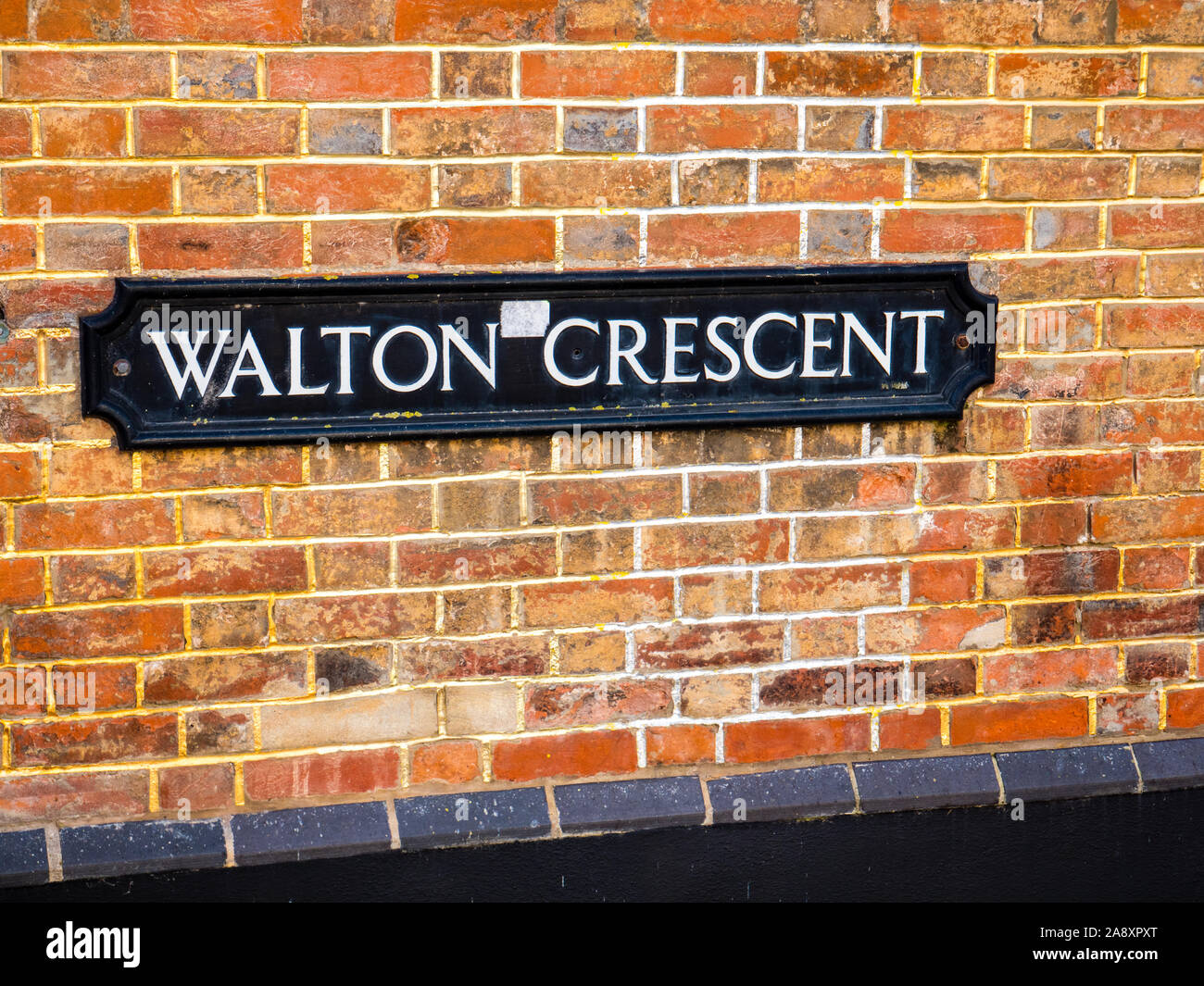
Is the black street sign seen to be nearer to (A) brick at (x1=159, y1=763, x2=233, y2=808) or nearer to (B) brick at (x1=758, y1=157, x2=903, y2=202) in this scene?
(B) brick at (x1=758, y1=157, x2=903, y2=202)

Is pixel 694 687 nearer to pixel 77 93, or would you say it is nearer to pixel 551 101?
pixel 551 101

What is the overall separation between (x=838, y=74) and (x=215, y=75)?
1.15 metres

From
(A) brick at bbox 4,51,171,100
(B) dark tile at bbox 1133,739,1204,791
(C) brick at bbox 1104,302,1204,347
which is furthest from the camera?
(B) dark tile at bbox 1133,739,1204,791

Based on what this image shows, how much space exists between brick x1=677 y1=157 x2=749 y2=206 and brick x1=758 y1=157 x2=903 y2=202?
0.04 metres

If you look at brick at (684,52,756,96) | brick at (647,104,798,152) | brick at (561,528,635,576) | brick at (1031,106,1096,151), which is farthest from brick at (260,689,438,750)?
brick at (1031,106,1096,151)

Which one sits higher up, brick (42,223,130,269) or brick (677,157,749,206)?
brick (677,157,749,206)

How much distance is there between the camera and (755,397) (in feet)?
7.95

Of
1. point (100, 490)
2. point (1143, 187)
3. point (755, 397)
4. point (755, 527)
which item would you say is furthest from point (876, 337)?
point (100, 490)

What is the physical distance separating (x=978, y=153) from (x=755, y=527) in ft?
2.80

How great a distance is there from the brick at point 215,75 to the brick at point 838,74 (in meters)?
0.95

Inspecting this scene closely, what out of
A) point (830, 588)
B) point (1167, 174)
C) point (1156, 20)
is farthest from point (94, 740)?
point (1156, 20)

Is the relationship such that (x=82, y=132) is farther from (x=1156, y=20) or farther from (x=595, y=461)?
(x=1156, y=20)

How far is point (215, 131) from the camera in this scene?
2.16m

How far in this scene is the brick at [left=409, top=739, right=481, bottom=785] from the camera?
241 cm
